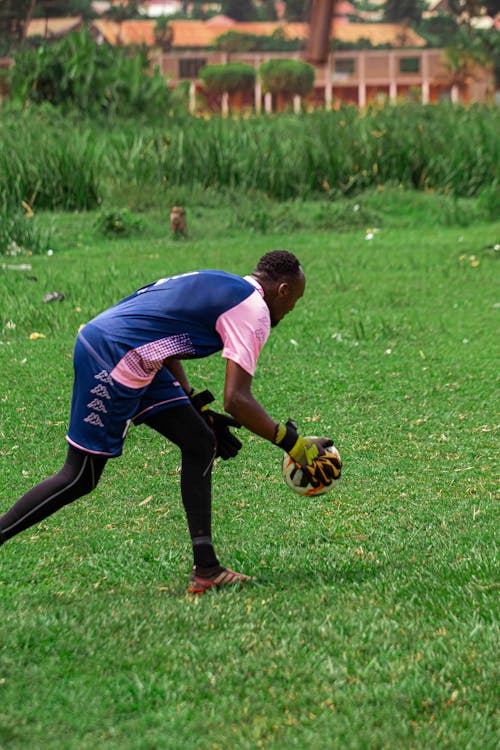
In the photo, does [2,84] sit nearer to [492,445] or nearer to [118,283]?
[118,283]

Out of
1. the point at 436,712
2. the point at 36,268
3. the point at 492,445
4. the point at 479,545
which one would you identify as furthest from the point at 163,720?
the point at 36,268

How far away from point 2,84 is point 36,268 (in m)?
14.4

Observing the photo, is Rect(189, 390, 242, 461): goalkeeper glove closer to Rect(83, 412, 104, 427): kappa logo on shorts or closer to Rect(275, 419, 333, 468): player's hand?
Rect(275, 419, 333, 468): player's hand

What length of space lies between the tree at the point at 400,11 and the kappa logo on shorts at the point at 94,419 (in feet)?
6.16

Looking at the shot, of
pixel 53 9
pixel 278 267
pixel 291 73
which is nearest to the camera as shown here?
pixel 53 9

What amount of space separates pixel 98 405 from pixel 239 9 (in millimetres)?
1636

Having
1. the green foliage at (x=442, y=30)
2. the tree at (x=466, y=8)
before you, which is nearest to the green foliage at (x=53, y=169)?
the green foliage at (x=442, y=30)

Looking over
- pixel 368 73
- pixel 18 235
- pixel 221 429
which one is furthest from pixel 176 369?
pixel 368 73

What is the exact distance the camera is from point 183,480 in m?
4.19

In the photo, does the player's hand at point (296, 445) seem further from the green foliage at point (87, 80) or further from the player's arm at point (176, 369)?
the green foliage at point (87, 80)

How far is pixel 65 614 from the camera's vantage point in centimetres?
393

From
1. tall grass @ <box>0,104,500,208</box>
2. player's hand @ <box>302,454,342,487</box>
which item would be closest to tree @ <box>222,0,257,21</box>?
player's hand @ <box>302,454,342,487</box>

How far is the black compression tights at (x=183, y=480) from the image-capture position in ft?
13.1

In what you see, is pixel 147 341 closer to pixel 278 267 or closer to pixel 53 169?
pixel 278 267
